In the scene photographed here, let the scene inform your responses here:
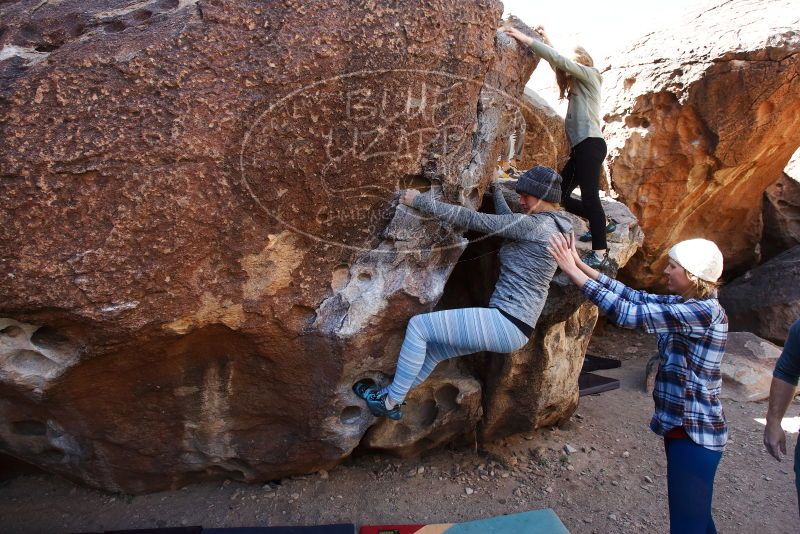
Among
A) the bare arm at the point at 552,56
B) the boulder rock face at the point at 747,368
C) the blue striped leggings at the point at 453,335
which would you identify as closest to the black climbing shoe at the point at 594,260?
the blue striped leggings at the point at 453,335

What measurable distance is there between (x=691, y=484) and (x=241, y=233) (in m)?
1.96

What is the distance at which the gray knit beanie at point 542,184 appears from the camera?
2.56 metres

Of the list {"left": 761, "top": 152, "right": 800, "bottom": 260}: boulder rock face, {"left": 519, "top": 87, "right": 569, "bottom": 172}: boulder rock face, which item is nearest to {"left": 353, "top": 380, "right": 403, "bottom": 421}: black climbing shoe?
{"left": 519, "top": 87, "right": 569, "bottom": 172}: boulder rock face

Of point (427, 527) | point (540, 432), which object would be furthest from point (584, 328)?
point (427, 527)

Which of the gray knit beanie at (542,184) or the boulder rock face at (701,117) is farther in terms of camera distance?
the boulder rock face at (701,117)

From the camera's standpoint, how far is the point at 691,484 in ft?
7.11

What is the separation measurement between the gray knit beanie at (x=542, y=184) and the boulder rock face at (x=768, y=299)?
Answer: 3907 millimetres

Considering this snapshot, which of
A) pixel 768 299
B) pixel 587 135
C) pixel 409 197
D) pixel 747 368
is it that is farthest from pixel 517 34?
pixel 768 299

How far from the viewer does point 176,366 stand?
2578 millimetres

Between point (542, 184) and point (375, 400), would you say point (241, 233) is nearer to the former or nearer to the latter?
point (375, 400)

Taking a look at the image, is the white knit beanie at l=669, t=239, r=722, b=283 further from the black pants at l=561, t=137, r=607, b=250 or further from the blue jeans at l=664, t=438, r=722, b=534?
the black pants at l=561, t=137, r=607, b=250

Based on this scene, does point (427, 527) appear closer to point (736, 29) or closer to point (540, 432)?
point (540, 432)

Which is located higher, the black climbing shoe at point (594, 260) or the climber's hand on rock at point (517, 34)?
the climber's hand on rock at point (517, 34)

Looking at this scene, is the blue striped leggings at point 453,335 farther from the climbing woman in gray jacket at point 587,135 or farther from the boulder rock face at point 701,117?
the boulder rock face at point 701,117
